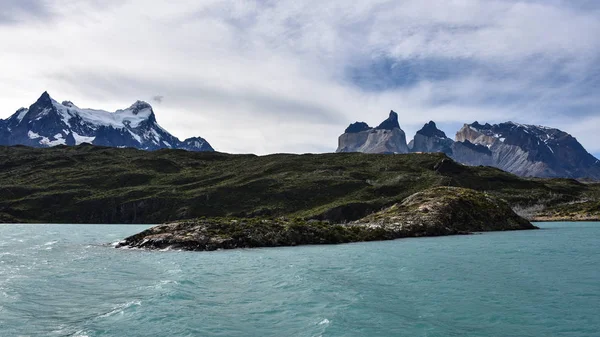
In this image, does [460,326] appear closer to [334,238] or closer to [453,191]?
[334,238]

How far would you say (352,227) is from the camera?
77938 millimetres

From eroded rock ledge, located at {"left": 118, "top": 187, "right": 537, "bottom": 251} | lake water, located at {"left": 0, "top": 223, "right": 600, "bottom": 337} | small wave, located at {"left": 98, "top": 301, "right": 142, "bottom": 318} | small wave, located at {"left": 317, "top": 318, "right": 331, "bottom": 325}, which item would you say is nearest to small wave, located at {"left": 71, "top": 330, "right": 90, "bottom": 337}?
lake water, located at {"left": 0, "top": 223, "right": 600, "bottom": 337}

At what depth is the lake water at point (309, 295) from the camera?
2156 cm

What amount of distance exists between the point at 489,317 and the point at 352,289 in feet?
31.9

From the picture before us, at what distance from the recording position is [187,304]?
26703mm

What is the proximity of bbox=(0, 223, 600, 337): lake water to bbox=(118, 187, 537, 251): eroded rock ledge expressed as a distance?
15.8 metres

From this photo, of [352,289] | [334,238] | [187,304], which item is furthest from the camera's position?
[334,238]

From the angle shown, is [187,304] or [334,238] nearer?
[187,304]

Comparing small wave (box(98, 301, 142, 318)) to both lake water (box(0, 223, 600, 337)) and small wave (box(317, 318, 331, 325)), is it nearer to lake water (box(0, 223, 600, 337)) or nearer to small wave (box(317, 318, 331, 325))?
lake water (box(0, 223, 600, 337))

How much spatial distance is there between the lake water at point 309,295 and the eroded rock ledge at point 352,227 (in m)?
15.8

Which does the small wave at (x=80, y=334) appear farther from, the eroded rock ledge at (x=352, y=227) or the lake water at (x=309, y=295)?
the eroded rock ledge at (x=352, y=227)

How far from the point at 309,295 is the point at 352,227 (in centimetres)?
4978

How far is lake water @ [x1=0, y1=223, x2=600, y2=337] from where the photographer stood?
21562 millimetres

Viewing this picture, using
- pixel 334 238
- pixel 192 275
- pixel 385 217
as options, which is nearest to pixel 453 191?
pixel 385 217
